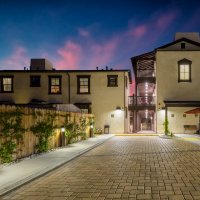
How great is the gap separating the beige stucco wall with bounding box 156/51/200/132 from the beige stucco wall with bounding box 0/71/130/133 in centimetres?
359

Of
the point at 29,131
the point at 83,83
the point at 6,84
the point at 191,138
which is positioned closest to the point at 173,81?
the point at 83,83

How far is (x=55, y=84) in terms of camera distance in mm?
34906

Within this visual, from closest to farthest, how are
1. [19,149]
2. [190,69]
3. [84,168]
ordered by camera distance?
[84,168]
[19,149]
[190,69]

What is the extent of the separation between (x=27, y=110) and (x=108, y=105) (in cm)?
2076

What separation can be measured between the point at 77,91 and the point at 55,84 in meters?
2.49

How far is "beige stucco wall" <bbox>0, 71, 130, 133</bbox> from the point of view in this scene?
3384cm

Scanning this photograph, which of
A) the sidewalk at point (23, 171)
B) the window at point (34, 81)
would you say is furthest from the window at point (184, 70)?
the sidewalk at point (23, 171)

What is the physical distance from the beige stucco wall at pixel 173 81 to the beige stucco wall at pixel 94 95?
3.59 meters

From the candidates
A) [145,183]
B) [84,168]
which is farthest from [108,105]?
[145,183]

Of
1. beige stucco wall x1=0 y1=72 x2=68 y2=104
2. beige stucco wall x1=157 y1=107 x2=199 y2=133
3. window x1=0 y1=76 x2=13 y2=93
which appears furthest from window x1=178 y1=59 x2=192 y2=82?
window x1=0 y1=76 x2=13 y2=93

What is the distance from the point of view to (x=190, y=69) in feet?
111

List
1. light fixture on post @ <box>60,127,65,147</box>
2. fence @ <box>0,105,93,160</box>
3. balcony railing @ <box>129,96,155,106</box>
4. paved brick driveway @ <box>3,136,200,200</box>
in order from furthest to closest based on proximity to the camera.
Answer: balcony railing @ <box>129,96,155,106</box>, light fixture on post @ <box>60,127,65,147</box>, fence @ <box>0,105,93,160</box>, paved brick driveway @ <box>3,136,200,200</box>

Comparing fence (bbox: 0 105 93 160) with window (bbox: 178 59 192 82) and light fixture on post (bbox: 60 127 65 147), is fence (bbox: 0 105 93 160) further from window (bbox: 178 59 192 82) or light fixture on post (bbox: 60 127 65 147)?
window (bbox: 178 59 192 82)

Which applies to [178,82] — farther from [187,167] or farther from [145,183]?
[145,183]
